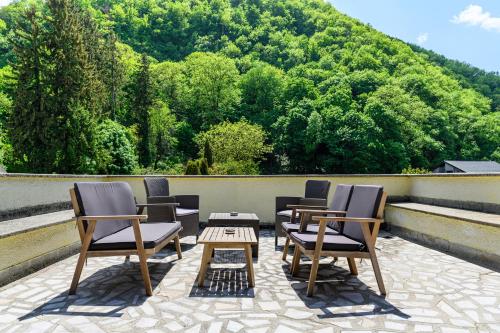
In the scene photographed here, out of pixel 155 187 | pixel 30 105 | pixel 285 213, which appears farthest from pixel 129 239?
pixel 30 105

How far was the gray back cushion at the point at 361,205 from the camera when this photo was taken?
3.03 meters

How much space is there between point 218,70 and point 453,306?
1388 inches

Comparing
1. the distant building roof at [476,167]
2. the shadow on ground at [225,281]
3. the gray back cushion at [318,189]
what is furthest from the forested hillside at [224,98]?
the shadow on ground at [225,281]

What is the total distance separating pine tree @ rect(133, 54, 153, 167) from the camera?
92.7 feet

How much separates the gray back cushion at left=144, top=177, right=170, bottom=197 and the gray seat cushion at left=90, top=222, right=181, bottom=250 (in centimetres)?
149

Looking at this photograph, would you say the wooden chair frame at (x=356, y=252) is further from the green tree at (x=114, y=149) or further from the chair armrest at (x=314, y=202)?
the green tree at (x=114, y=149)

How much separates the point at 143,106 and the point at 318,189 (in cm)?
2599

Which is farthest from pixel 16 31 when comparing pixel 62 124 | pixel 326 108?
pixel 326 108

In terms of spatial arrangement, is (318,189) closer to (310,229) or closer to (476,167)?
(310,229)

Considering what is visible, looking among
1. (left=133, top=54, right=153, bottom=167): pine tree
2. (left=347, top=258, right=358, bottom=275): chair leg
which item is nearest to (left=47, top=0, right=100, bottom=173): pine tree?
(left=133, top=54, right=153, bottom=167): pine tree

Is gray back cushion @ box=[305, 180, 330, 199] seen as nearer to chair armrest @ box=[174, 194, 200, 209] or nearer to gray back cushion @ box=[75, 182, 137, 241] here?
chair armrest @ box=[174, 194, 200, 209]

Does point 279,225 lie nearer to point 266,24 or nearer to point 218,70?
point 218,70

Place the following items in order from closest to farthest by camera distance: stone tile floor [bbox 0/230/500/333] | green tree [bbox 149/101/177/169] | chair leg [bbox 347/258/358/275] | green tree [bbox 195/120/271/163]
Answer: stone tile floor [bbox 0/230/500/333], chair leg [bbox 347/258/358/275], green tree [bbox 195/120/271/163], green tree [bbox 149/101/177/169]

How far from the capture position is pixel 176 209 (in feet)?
16.6
